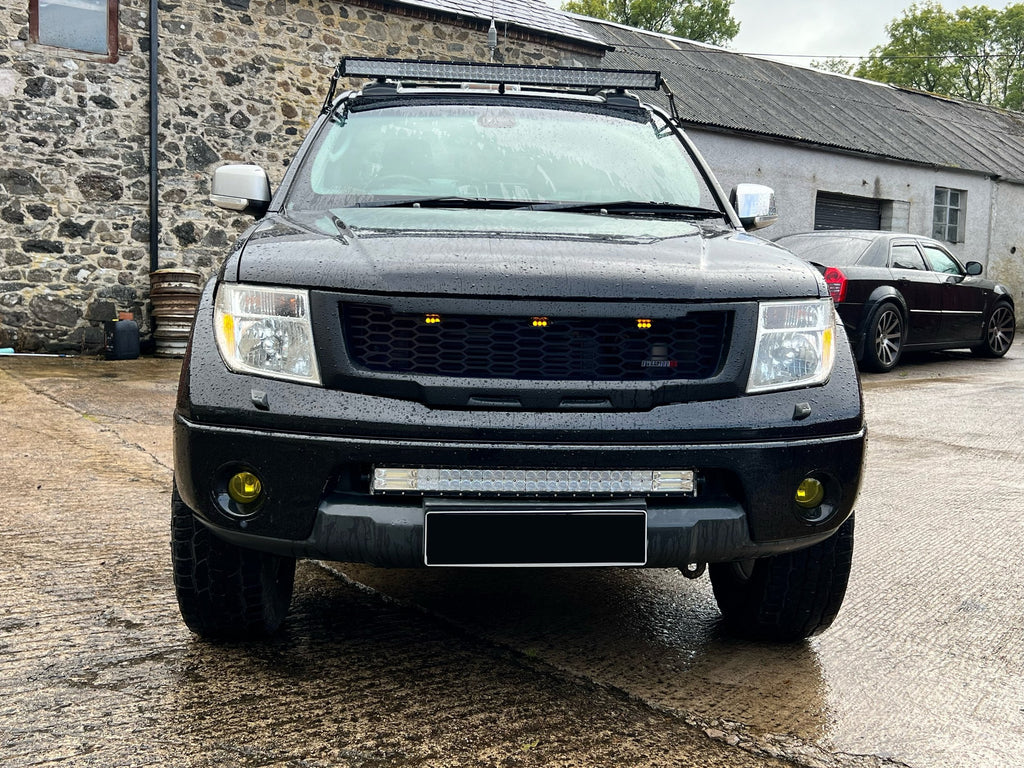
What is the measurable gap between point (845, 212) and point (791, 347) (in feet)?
66.1

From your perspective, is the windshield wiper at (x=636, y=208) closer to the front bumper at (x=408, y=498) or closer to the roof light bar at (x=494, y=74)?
the roof light bar at (x=494, y=74)

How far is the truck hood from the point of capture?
2520 millimetres

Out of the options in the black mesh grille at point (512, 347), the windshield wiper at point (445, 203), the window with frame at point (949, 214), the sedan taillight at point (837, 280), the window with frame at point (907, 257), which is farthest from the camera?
the window with frame at point (949, 214)

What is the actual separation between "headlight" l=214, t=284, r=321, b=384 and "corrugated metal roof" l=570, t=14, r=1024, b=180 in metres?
16.5

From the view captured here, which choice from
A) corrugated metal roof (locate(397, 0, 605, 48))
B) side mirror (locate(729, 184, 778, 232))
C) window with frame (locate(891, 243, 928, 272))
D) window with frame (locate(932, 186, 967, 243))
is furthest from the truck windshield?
window with frame (locate(932, 186, 967, 243))

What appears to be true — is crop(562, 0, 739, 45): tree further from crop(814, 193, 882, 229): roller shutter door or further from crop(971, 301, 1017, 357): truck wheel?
crop(971, 301, 1017, 357): truck wheel

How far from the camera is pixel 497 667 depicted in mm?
2879

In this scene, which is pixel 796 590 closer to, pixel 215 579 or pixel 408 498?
pixel 408 498

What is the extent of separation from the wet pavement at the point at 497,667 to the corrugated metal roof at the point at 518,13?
37.7ft

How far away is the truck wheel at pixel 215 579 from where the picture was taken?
2.80 metres

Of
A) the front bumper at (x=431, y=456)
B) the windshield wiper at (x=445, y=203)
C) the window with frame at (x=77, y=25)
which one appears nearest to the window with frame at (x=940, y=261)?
the window with frame at (x=77, y=25)

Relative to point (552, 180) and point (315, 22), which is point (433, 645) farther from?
point (315, 22)

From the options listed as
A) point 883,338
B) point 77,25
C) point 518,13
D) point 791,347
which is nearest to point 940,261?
point 883,338

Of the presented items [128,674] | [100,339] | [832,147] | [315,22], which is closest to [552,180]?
[128,674]
